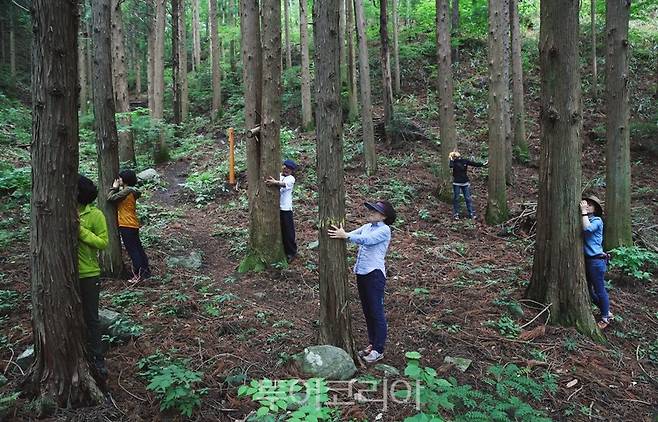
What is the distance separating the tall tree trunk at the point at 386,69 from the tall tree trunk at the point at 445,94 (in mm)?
3677

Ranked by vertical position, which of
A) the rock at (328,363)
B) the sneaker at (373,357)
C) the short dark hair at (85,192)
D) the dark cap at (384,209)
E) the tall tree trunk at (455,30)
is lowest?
the sneaker at (373,357)

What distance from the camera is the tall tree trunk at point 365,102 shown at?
14.6 m

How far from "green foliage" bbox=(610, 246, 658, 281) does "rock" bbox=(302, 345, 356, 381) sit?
5722 mm

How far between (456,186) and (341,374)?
848 centimetres

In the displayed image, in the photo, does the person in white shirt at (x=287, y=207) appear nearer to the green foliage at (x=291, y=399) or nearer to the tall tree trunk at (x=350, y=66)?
the green foliage at (x=291, y=399)

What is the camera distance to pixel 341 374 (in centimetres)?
449

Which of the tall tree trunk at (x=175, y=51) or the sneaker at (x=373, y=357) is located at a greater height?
the tall tree trunk at (x=175, y=51)

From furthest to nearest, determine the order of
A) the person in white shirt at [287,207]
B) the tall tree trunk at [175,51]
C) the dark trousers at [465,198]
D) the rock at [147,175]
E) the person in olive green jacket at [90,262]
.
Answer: the tall tree trunk at [175,51] → the rock at [147,175] → the dark trousers at [465,198] → the person in white shirt at [287,207] → the person in olive green jacket at [90,262]

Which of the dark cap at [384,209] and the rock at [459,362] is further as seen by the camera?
the rock at [459,362]

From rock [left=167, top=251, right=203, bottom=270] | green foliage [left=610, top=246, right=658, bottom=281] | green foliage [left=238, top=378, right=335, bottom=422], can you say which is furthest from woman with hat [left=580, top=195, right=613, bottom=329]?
rock [left=167, top=251, right=203, bottom=270]

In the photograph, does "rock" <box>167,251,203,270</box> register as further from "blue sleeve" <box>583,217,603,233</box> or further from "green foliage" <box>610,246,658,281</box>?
"green foliage" <box>610,246,658,281</box>

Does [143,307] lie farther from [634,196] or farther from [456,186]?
[634,196]

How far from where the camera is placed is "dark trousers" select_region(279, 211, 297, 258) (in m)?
8.37

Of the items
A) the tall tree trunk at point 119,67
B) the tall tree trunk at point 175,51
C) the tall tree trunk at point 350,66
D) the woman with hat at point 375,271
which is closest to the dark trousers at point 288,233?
the woman with hat at point 375,271
